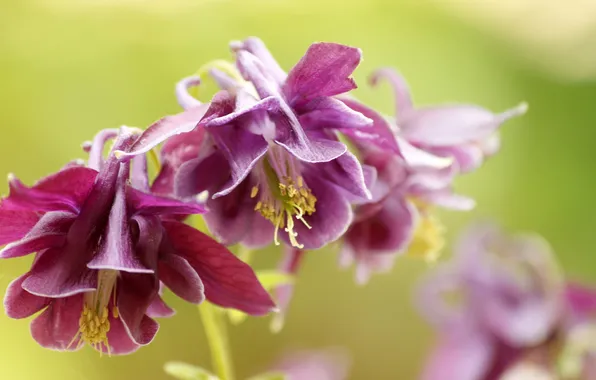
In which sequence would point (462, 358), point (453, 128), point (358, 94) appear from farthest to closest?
point (358, 94), point (462, 358), point (453, 128)

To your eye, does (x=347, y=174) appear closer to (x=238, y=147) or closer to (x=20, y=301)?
(x=238, y=147)

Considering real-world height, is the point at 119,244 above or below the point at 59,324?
above

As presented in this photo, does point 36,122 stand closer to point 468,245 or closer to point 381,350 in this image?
point 381,350

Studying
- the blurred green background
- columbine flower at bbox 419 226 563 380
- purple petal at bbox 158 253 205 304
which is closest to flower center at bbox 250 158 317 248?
purple petal at bbox 158 253 205 304

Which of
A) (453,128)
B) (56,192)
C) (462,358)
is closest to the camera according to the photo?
(56,192)

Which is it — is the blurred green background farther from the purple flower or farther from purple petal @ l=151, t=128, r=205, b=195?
purple petal @ l=151, t=128, r=205, b=195

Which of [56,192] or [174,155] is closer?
[56,192]

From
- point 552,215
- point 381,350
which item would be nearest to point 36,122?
point 381,350

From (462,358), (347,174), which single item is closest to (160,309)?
(347,174)
